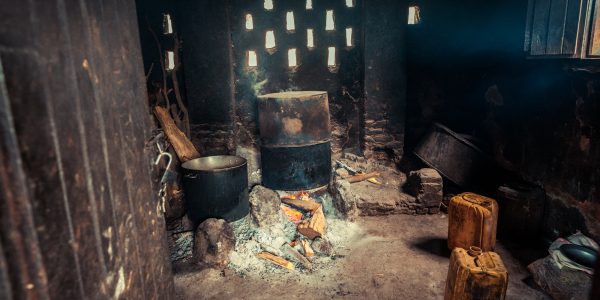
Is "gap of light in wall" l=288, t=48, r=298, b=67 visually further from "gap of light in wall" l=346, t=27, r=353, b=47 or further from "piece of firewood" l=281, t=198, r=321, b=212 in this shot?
"piece of firewood" l=281, t=198, r=321, b=212

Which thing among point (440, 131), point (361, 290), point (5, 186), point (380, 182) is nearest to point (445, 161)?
point (440, 131)

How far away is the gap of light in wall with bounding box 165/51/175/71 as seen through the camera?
18.2ft

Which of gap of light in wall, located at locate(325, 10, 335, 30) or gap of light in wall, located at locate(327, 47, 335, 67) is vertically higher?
gap of light in wall, located at locate(325, 10, 335, 30)

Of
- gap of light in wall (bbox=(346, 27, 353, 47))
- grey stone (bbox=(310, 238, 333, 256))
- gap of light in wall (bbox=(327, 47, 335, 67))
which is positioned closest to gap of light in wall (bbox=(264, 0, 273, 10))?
gap of light in wall (bbox=(327, 47, 335, 67))

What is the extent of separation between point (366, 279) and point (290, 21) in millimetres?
4449

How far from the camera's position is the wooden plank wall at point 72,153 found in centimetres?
67

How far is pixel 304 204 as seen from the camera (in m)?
4.99

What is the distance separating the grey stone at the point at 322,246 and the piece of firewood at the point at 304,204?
2.50 feet

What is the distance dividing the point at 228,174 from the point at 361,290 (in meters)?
2.07

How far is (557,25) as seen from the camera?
3.67 metres

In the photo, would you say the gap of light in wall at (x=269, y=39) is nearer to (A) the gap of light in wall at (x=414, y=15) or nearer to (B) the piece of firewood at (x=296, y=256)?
(A) the gap of light in wall at (x=414, y=15)

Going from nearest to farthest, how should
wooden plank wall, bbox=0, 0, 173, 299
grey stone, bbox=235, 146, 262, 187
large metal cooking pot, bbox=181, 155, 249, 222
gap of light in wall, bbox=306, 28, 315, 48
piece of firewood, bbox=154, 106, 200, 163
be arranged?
wooden plank wall, bbox=0, 0, 173, 299, large metal cooking pot, bbox=181, 155, 249, 222, piece of firewood, bbox=154, 106, 200, 163, gap of light in wall, bbox=306, 28, 315, 48, grey stone, bbox=235, 146, 262, 187

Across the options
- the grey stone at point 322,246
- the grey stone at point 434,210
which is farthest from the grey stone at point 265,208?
the grey stone at point 434,210

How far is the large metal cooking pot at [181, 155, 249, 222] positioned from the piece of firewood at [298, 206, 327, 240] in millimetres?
862
